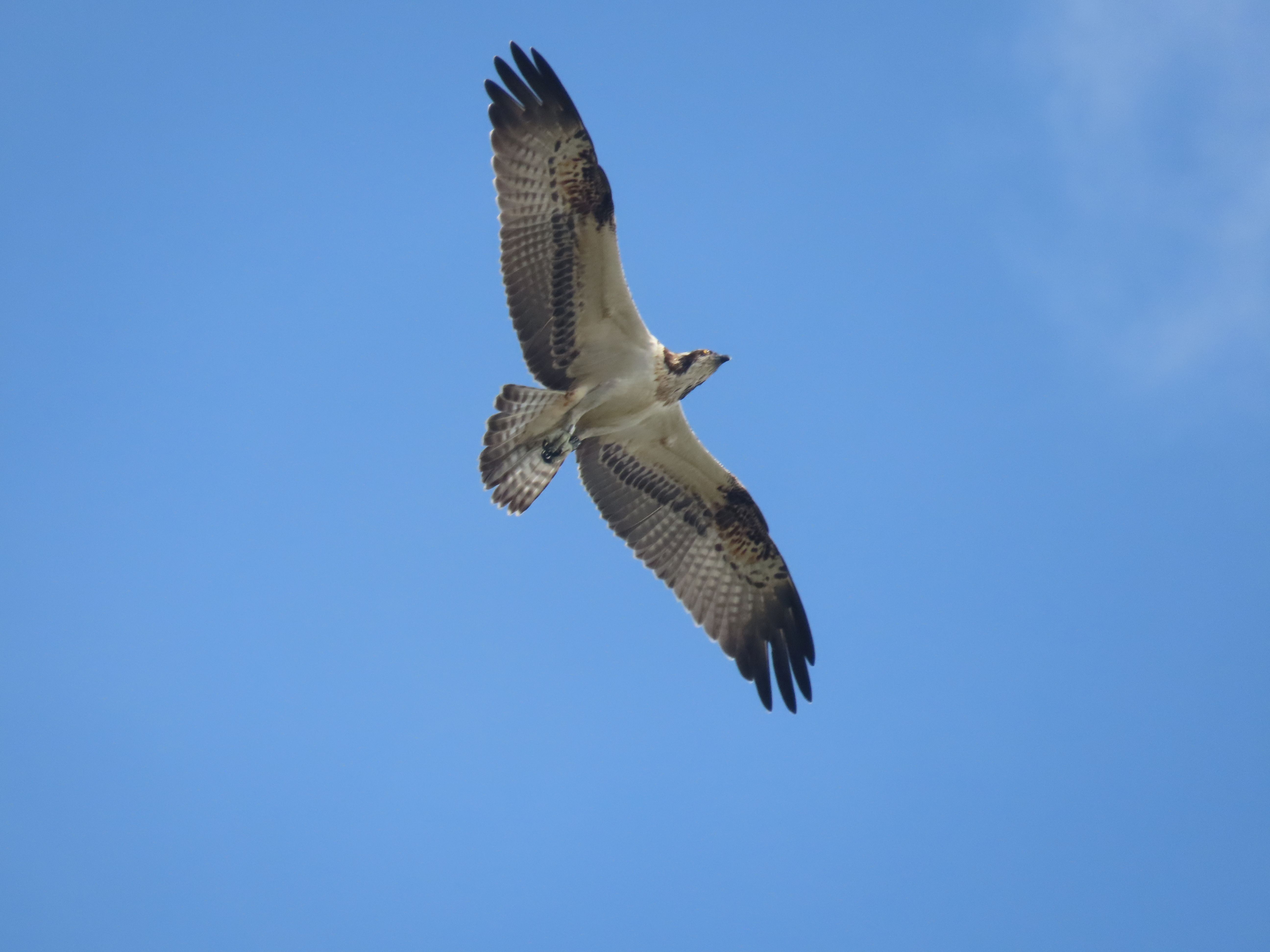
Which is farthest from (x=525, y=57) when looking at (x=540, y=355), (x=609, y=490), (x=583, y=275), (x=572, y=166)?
(x=609, y=490)

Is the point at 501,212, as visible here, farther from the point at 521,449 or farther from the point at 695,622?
the point at 695,622

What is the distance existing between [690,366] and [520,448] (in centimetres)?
145

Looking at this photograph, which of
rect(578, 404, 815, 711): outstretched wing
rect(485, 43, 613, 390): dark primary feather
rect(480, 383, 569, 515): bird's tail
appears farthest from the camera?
rect(578, 404, 815, 711): outstretched wing

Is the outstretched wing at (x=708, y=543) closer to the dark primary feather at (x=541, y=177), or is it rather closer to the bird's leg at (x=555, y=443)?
the bird's leg at (x=555, y=443)

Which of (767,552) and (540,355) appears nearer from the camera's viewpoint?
(540,355)

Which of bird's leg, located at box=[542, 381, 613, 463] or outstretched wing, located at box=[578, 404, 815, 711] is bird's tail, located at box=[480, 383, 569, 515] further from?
outstretched wing, located at box=[578, 404, 815, 711]

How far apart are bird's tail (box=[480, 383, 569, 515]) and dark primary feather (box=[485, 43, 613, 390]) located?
87 cm

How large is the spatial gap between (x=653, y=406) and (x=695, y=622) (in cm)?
191

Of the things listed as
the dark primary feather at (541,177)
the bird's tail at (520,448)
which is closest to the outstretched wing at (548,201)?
the dark primary feather at (541,177)

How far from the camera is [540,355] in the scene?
8.92 meters

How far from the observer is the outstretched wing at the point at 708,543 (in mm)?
9586

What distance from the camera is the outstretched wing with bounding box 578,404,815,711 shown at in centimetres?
959

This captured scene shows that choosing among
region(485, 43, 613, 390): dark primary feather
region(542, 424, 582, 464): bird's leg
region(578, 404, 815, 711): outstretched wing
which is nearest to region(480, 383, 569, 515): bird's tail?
region(542, 424, 582, 464): bird's leg

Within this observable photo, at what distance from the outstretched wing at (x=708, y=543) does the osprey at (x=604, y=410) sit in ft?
0.04
